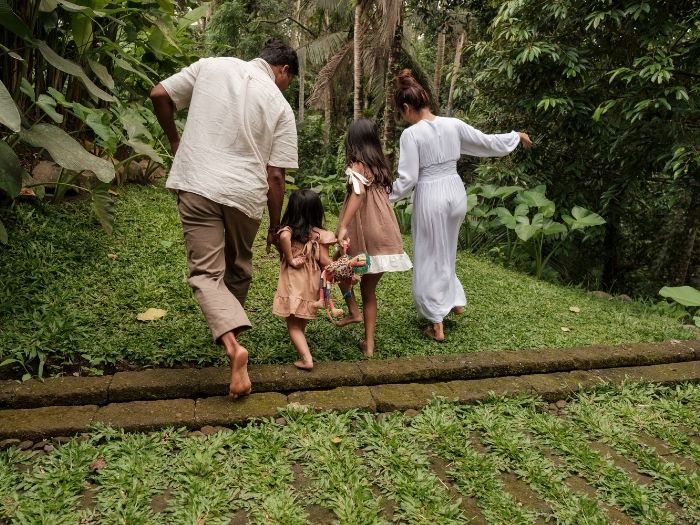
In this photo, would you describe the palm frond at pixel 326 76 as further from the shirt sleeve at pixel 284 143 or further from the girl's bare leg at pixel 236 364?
the girl's bare leg at pixel 236 364

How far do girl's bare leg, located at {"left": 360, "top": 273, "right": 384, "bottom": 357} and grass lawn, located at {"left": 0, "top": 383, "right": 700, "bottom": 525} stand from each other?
0.63 meters

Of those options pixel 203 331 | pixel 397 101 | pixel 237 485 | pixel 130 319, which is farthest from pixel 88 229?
pixel 237 485

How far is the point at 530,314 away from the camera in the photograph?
4.22 m

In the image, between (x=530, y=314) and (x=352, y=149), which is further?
(x=530, y=314)

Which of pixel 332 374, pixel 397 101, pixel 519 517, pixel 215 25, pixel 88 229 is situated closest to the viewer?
pixel 519 517

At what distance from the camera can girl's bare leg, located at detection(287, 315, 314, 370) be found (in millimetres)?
2787

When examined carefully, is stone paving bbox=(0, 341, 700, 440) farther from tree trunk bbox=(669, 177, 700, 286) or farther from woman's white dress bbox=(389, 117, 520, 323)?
tree trunk bbox=(669, 177, 700, 286)

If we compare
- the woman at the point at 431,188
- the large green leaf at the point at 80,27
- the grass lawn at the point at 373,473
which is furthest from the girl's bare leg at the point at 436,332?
the large green leaf at the point at 80,27

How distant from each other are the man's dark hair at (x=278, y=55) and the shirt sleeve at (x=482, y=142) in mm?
1263

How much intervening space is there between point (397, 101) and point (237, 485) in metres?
2.44

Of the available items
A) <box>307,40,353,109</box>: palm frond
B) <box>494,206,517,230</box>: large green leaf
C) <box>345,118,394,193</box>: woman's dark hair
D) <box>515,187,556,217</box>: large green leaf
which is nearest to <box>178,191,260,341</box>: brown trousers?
<box>345,118,394,193</box>: woman's dark hair

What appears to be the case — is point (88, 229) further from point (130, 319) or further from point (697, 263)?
point (697, 263)

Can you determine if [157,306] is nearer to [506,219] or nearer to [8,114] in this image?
[8,114]

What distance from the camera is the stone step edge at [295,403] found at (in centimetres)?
230
